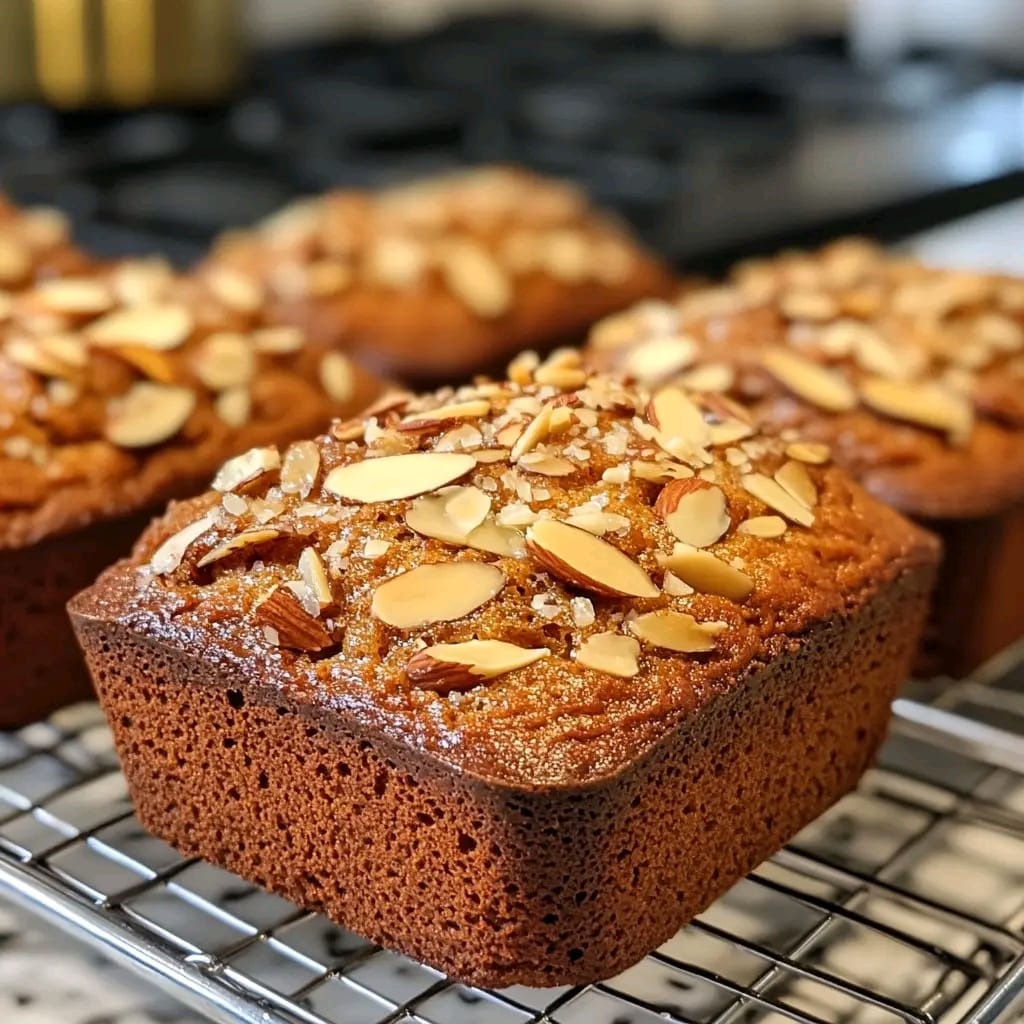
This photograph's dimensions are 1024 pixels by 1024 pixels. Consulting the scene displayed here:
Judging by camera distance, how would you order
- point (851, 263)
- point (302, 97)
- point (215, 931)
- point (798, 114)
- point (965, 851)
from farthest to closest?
point (302, 97) → point (798, 114) → point (851, 263) → point (965, 851) → point (215, 931)

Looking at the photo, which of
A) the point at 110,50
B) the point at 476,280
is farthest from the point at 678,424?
the point at 110,50

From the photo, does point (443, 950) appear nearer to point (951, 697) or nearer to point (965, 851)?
point (965, 851)

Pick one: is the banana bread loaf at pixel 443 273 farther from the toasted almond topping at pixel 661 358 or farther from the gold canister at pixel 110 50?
the gold canister at pixel 110 50

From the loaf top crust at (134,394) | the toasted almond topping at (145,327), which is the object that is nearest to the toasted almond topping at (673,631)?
the loaf top crust at (134,394)

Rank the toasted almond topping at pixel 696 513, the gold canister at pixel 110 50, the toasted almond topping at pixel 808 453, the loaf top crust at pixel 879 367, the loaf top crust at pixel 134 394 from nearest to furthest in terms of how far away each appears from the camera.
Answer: the toasted almond topping at pixel 696 513, the toasted almond topping at pixel 808 453, the loaf top crust at pixel 134 394, the loaf top crust at pixel 879 367, the gold canister at pixel 110 50

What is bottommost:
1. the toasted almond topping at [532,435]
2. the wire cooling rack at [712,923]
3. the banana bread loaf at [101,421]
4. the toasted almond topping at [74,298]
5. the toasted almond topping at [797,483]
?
the wire cooling rack at [712,923]

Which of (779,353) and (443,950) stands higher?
(779,353)

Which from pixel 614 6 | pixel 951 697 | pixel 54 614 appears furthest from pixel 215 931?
pixel 614 6
